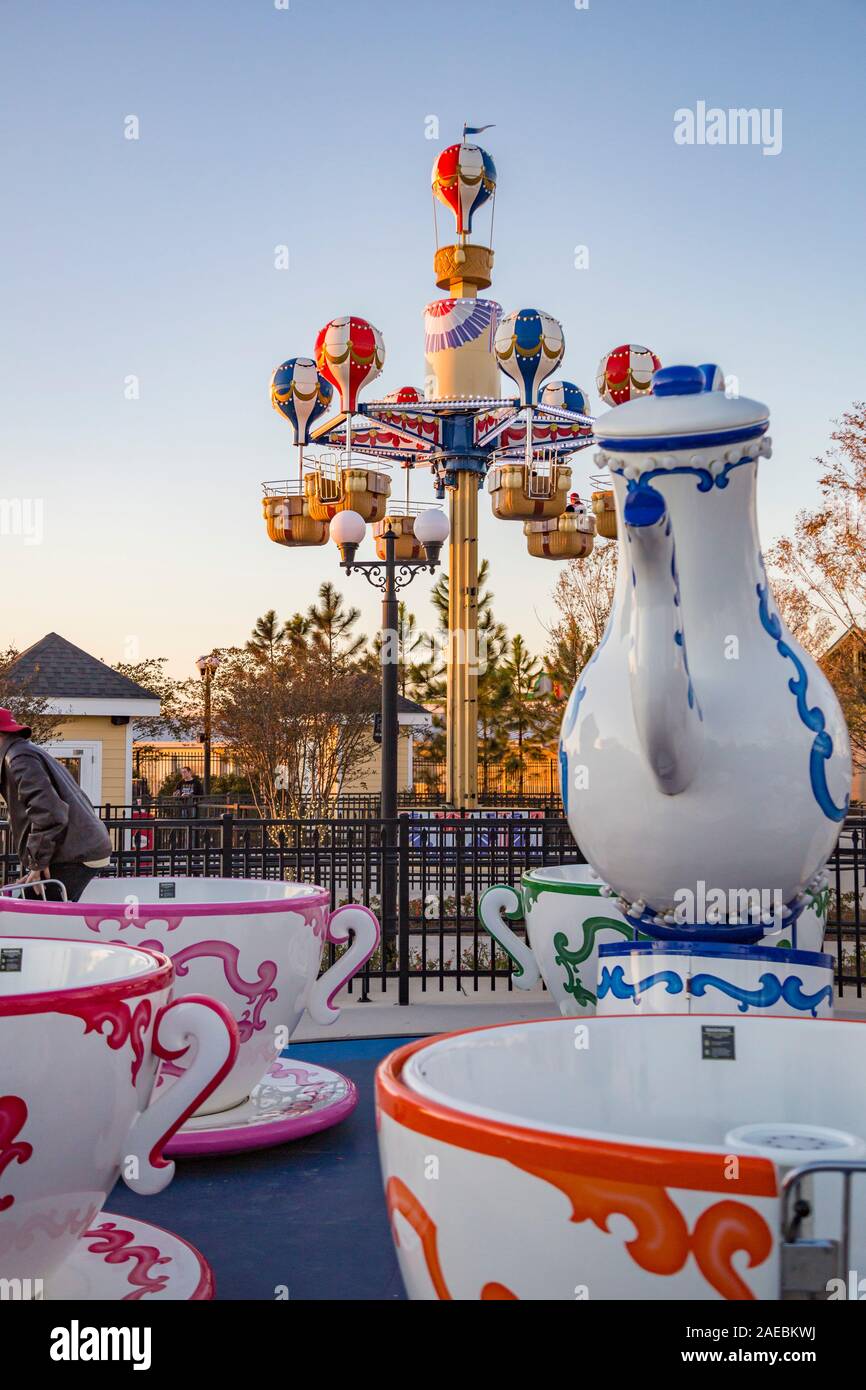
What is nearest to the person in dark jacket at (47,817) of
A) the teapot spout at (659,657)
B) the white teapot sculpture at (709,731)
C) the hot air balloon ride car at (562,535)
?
the white teapot sculpture at (709,731)

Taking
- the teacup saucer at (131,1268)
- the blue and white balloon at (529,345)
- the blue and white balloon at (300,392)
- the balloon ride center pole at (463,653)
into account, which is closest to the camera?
the teacup saucer at (131,1268)

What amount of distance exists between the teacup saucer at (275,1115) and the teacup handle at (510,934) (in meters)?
0.68

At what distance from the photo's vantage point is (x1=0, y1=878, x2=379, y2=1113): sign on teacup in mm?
3760

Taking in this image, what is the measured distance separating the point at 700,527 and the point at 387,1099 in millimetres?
1950

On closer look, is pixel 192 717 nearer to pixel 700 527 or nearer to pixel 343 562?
pixel 343 562

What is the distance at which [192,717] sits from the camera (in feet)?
119

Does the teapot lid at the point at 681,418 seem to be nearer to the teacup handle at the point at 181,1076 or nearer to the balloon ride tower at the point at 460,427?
the teacup handle at the point at 181,1076

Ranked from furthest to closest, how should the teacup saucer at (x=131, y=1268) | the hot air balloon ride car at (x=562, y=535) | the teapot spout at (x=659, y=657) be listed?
the hot air balloon ride car at (x=562, y=535) < the teapot spout at (x=659, y=657) < the teacup saucer at (x=131, y=1268)

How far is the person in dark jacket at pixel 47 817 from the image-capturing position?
518cm

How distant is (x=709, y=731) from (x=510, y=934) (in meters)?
1.27

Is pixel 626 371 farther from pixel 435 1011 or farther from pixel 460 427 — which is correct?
pixel 435 1011

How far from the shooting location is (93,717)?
26.0 meters

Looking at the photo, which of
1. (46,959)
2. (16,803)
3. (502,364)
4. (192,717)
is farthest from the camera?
(192,717)
